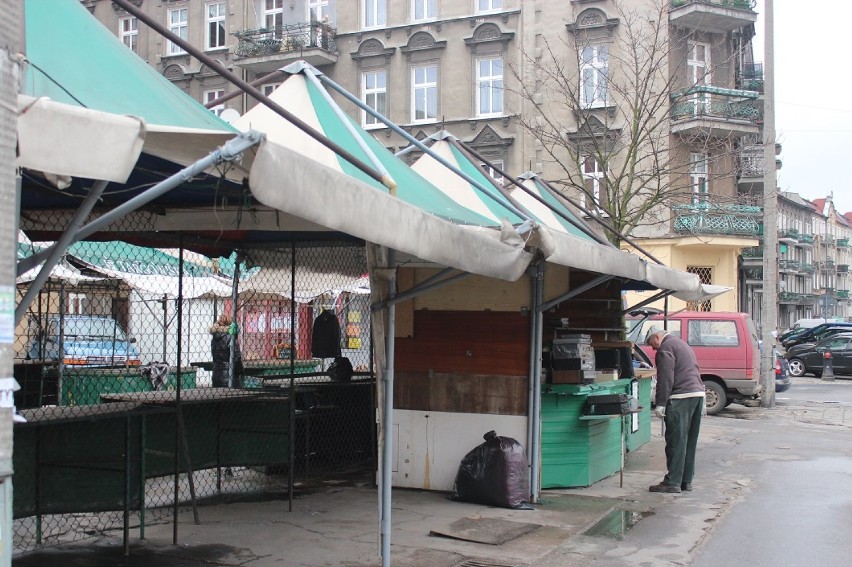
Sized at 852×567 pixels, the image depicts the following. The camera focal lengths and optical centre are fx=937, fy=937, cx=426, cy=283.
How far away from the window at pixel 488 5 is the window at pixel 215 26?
428 inches

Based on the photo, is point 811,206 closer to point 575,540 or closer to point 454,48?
point 454,48

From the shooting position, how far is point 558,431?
31.8 ft

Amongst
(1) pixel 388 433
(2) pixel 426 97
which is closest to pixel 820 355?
(2) pixel 426 97

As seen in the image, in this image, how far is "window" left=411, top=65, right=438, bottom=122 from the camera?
109 ft

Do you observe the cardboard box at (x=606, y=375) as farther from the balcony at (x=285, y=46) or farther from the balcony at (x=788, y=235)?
the balcony at (x=788, y=235)

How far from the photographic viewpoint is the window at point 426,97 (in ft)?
109

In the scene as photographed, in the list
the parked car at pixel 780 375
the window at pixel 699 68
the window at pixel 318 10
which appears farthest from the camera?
the window at pixel 318 10

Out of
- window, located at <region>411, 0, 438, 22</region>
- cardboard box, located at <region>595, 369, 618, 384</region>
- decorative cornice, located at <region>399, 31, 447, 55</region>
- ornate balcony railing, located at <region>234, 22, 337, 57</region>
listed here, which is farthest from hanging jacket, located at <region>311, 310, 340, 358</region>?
ornate balcony railing, located at <region>234, 22, 337, 57</region>

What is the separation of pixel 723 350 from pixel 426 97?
58.4 ft

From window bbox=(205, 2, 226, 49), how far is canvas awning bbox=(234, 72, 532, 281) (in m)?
30.8

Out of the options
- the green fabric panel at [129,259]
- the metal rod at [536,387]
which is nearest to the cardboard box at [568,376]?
the metal rod at [536,387]

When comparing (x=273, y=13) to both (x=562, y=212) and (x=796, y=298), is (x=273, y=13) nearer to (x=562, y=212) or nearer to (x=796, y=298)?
(x=562, y=212)

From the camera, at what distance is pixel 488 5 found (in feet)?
107

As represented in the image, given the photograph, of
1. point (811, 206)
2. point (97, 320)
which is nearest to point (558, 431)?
point (97, 320)
